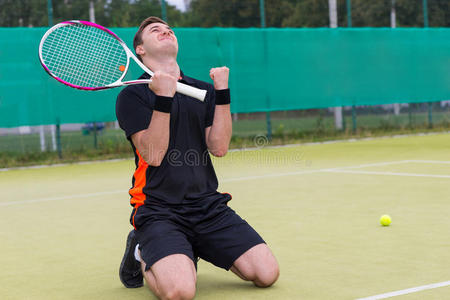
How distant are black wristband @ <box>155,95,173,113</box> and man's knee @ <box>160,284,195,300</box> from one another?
789mm

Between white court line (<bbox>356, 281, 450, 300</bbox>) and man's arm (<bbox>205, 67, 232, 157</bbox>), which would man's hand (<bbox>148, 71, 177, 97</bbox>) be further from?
white court line (<bbox>356, 281, 450, 300</bbox>)

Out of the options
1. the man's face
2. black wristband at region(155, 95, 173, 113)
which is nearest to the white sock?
black wristband at region(155, 95, 173, 113)

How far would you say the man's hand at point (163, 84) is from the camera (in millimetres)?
3254

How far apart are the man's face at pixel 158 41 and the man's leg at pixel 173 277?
3.30 ft

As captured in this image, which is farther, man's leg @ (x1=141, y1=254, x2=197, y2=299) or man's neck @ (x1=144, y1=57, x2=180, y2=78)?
man's neck @ (x1=144, y1=57, x2=180, y2=78)

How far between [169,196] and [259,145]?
337 inches

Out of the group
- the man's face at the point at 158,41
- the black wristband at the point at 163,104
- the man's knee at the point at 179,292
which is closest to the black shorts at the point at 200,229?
the man's knee at the point at 179,292

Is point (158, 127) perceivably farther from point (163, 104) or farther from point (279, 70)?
point (279, 70)

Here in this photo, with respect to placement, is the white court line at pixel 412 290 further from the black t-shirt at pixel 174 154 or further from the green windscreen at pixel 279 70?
the green windscreen at pixel 279 70

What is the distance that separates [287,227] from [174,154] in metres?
1.73

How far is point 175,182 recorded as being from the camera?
3.49m

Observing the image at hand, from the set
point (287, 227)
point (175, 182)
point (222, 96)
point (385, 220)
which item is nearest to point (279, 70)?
point (287, 227)

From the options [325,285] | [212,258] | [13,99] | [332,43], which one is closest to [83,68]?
[212,258]

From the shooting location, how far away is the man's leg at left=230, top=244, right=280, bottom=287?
3352 mm
